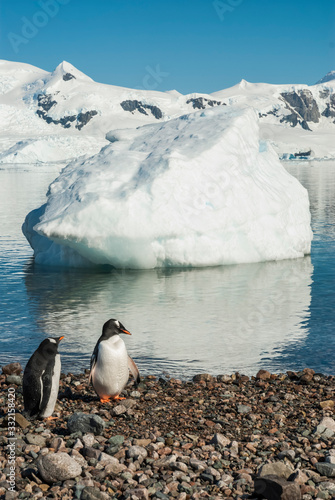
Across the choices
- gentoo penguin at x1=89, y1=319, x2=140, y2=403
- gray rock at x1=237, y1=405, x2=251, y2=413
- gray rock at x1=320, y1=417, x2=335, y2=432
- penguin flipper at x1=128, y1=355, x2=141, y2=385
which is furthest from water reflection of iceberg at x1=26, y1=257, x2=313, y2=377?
gray rock at x1=320, y1=417, x2=335, y2=432

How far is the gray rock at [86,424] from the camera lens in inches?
190

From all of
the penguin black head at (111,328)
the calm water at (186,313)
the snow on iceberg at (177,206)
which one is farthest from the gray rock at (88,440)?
the snow on iceberg at (177,206)

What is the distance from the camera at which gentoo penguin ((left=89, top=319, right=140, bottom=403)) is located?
225 inches

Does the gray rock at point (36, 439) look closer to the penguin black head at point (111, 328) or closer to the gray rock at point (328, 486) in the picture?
the penguin black head at point (111, 328)

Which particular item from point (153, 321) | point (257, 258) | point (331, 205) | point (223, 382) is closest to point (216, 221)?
point (257, 258)

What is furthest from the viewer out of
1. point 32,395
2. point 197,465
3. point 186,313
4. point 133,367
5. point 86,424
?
point 186,313

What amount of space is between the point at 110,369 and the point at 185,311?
198 inches

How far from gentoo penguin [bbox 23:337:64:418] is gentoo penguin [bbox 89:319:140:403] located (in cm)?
48

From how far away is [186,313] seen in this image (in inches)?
416

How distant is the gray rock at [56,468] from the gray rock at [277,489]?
1.25 metres

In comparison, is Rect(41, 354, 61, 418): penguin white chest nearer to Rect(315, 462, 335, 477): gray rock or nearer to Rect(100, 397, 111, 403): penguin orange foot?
Rect(100, 397, 111, 403): penguin orange foot

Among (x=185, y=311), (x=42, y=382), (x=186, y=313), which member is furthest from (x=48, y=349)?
(x=185, y=311)

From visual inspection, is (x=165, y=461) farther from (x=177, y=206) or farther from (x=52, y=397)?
(x=177, y=206)

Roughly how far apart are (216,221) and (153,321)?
4.41m
